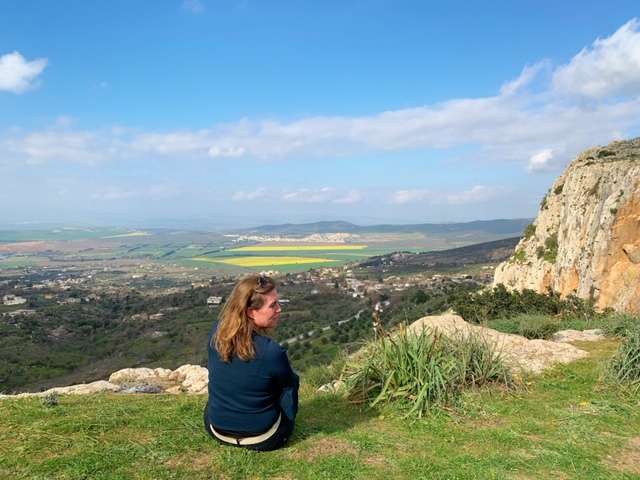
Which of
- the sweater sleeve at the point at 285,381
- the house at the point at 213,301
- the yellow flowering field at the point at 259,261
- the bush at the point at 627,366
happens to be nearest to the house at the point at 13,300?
the house at the point at 213,301

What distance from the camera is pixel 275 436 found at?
3.86 metres

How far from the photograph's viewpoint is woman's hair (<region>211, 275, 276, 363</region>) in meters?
3.69

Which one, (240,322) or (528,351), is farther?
(528,351)

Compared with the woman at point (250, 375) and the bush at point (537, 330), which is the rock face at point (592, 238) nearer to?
the bush at point (537, 330)

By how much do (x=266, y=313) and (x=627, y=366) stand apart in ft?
15.9

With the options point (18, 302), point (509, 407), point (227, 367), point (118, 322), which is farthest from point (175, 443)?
point (18, 302)

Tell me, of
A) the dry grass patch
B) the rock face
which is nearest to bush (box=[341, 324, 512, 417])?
the dry grass patch

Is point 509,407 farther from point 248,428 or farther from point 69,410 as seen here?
point 69,410

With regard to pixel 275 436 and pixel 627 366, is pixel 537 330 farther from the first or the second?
pixel 275 436

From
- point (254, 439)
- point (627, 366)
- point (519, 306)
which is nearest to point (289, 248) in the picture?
point (519, 306)

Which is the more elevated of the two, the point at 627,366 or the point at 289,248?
the point at 627,366

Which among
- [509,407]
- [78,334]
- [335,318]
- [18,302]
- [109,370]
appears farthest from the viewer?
[18,302]

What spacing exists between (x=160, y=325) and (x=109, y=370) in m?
14.6

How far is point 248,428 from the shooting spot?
3.80 m
